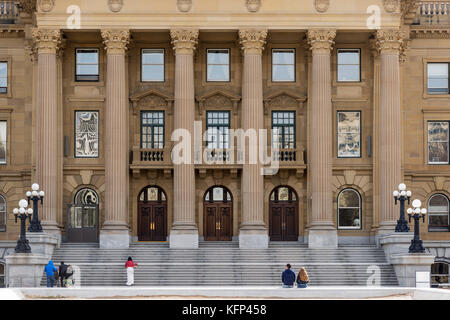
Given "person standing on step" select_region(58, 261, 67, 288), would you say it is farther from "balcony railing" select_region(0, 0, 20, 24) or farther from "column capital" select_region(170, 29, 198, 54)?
"balcony railing" select_region(0, 0, 20, 24)

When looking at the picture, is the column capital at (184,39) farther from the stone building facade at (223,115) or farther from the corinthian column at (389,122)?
the corinthian column at (389,122)

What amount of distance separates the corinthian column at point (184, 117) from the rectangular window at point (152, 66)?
9.25 ft

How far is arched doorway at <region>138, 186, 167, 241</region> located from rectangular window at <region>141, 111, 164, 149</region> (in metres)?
2.59

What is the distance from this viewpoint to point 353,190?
5919cm

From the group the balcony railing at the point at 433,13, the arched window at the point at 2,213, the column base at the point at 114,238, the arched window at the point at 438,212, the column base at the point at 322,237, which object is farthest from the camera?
the balcony railing at the point at 433,13

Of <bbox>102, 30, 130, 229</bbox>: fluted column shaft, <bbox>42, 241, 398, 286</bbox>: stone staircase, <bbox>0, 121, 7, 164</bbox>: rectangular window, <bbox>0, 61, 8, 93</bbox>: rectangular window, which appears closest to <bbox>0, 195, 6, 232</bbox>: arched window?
<bbox>0, 121, 7, 164</bbox>: rectangular window

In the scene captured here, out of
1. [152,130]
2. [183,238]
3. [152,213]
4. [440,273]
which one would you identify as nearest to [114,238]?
[183,238]

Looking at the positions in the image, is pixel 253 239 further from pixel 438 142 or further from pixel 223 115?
pixel 438 142

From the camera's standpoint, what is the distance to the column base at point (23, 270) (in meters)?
48.3

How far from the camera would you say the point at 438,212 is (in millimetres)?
61094

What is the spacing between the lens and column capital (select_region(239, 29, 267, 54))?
185ft

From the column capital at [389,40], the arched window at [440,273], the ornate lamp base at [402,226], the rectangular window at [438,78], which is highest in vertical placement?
the column capital at [389,40]

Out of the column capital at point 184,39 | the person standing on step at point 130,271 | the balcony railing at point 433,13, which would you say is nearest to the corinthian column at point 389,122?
the balcony railing at point 433,13

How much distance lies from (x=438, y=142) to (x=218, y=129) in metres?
13.6
